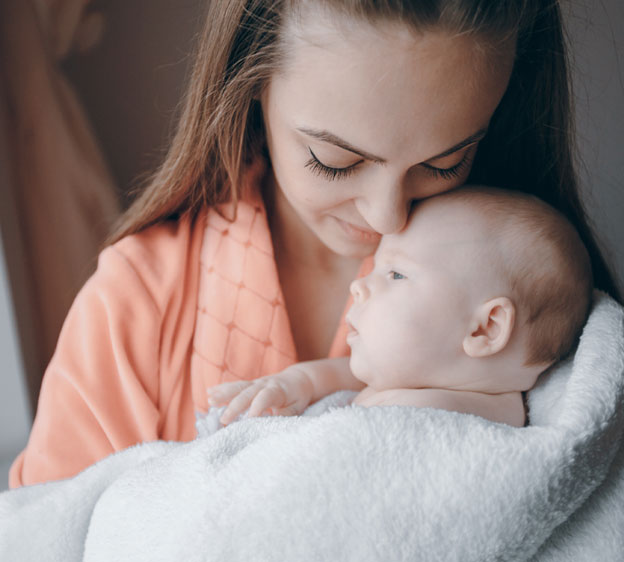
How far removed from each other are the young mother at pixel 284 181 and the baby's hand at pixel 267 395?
122mm

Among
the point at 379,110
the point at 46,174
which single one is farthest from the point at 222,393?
the point at 46,174

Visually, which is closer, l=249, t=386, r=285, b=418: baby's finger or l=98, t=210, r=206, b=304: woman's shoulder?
l=249, t=386, r=285, b=418: baby's finger

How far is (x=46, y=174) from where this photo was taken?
1.29m

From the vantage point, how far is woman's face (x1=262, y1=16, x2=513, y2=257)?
753 millimetres

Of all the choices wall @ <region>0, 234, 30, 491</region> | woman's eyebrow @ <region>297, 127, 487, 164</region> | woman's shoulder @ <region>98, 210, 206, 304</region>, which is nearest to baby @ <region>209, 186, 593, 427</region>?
woman's eyebrow @ <region>297, 127, 487, 164</region>

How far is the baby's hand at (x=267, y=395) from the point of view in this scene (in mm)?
893

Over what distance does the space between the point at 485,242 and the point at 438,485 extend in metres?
0.36

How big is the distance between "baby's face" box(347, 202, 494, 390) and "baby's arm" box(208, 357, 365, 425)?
10cm

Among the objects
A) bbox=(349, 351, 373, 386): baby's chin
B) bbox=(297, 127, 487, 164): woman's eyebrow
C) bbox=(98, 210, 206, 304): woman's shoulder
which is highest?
bbox=(297, 127, 487, 164): woman's eyebrow

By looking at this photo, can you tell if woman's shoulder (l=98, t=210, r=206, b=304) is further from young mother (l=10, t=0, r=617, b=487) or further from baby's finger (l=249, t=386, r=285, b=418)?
baby's finger (l=249, t=386, r=285, b=418)

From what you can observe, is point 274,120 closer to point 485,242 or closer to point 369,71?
point 369,71

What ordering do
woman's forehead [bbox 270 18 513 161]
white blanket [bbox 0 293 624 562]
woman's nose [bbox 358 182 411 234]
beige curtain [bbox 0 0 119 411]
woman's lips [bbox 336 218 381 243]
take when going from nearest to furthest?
white blanket [bbox 0 293 624 562] → woman's forehead [bbox 270 18 513 161] → woman's nose [bbox 358 182 411 234] → woman's lips [bbox 336 218 381 243] → beige curtain [bbox 0 0 119 411]

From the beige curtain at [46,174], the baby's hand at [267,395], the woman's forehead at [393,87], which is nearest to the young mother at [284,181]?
the woman's forehead at [393,87]

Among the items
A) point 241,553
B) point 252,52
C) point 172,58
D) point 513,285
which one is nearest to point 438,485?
point 241,553
